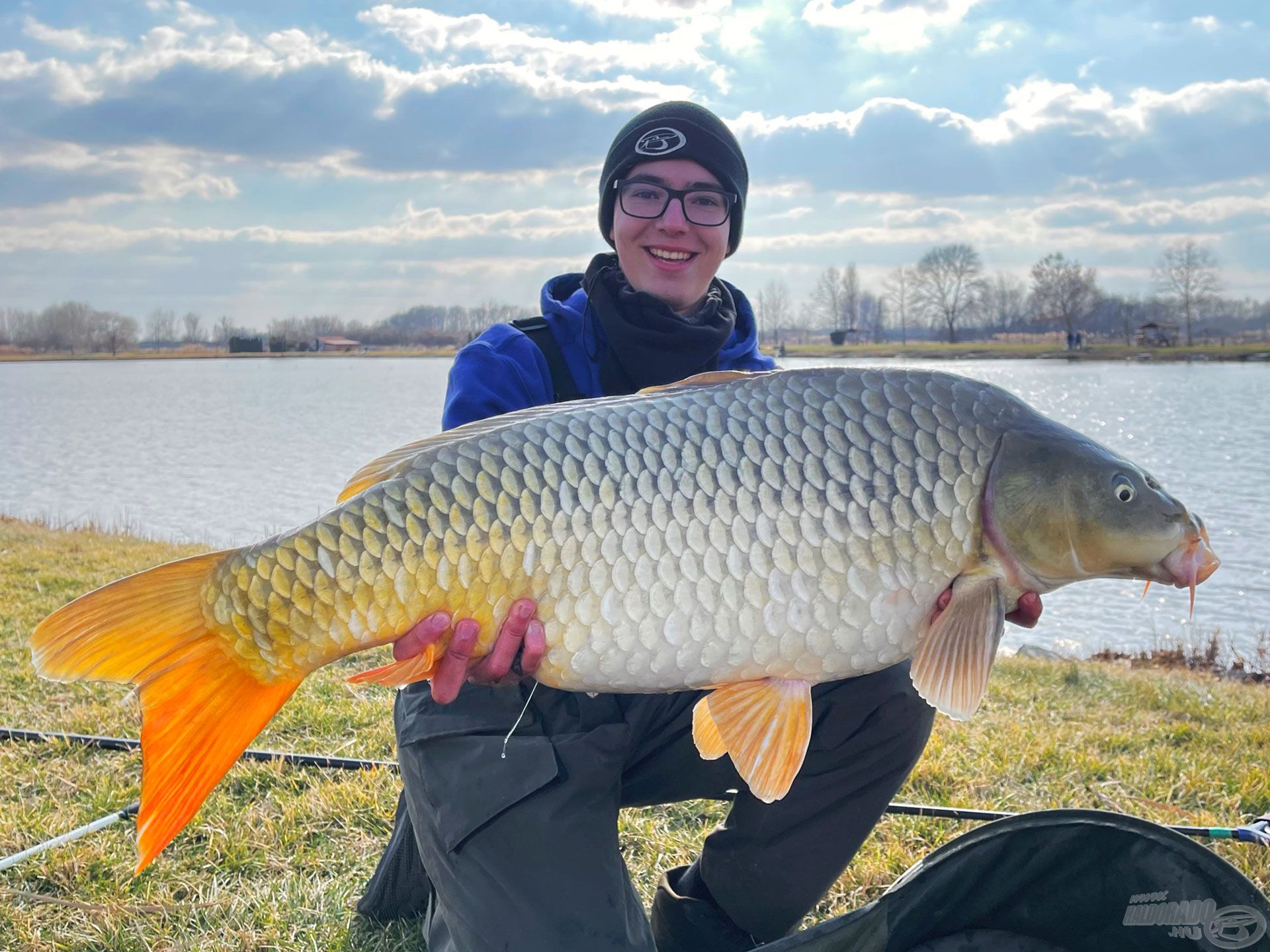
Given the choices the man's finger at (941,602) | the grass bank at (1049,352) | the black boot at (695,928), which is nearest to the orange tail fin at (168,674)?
the black boot at (695,928)

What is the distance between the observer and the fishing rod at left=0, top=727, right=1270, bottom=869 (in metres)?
1.79

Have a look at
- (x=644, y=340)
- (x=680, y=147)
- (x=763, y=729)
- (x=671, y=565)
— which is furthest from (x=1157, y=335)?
(x=671, y=565)

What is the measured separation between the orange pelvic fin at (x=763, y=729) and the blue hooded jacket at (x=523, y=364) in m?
0.64

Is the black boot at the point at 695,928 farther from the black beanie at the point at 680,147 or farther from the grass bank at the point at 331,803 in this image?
the black beanie at the point at 680,147

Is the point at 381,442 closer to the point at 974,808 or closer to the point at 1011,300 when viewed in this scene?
the point at 974,808

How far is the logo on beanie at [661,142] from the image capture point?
7.03 feet

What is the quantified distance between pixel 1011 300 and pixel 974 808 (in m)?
57.5

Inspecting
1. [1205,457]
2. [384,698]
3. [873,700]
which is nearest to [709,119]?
[873,700]

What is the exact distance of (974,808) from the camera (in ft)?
6.99

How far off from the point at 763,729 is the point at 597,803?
0.31 metres

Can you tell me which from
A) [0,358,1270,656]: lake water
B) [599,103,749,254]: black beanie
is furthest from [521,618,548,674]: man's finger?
[0,358,1270,656]: lake water

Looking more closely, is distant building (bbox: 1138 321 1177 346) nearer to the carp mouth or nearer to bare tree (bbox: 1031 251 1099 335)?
bare tree (bbox: 1031 251 1099 335)

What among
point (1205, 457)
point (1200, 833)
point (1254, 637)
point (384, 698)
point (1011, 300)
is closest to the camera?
point (1200, 833)

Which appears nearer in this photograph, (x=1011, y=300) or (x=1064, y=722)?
(x=1064, y=722)
